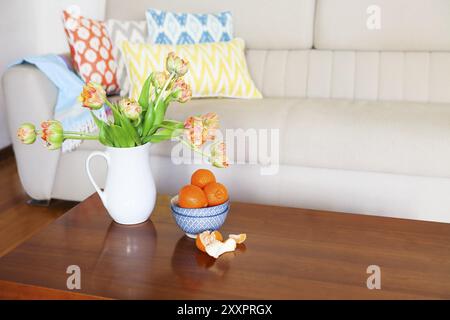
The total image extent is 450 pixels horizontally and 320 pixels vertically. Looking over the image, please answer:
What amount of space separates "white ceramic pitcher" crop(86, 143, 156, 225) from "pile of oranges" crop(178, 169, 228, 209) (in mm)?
100

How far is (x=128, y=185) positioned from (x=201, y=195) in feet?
0.57

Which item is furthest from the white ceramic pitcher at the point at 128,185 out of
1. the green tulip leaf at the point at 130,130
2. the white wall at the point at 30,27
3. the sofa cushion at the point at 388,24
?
the white wall at the point at 30,27

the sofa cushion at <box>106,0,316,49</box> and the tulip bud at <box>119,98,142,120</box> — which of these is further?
the sofa cushion at <box>106,0,316,49</box>

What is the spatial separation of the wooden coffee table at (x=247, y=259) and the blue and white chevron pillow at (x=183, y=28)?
1172 millimetres

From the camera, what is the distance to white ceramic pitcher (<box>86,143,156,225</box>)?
1209 millimetres

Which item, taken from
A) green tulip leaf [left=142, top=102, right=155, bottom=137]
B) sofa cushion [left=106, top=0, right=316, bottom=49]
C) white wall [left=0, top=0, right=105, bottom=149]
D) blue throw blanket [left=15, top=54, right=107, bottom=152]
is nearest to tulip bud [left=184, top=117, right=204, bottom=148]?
green tulip leaf [left=142, top=102, right=155, bottom=137]

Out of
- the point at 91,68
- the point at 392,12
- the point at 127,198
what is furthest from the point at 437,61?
the point at 127,198

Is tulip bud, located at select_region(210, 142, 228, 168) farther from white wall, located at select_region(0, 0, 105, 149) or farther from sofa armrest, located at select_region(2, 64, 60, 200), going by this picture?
white wall, located at select_region(0, 0, 105, 149)

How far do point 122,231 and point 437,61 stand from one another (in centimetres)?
158

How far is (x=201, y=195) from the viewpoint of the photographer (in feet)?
3.87

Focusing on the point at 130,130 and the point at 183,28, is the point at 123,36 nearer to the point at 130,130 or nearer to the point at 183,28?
the point at 183,28

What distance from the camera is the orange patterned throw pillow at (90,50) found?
213 centimetres

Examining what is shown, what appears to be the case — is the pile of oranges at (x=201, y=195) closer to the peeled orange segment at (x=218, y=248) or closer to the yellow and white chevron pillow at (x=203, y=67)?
the peeled orange segment at (x=218, y=248)

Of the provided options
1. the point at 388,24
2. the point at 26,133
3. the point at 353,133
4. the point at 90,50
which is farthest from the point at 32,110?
the point at 388,24
